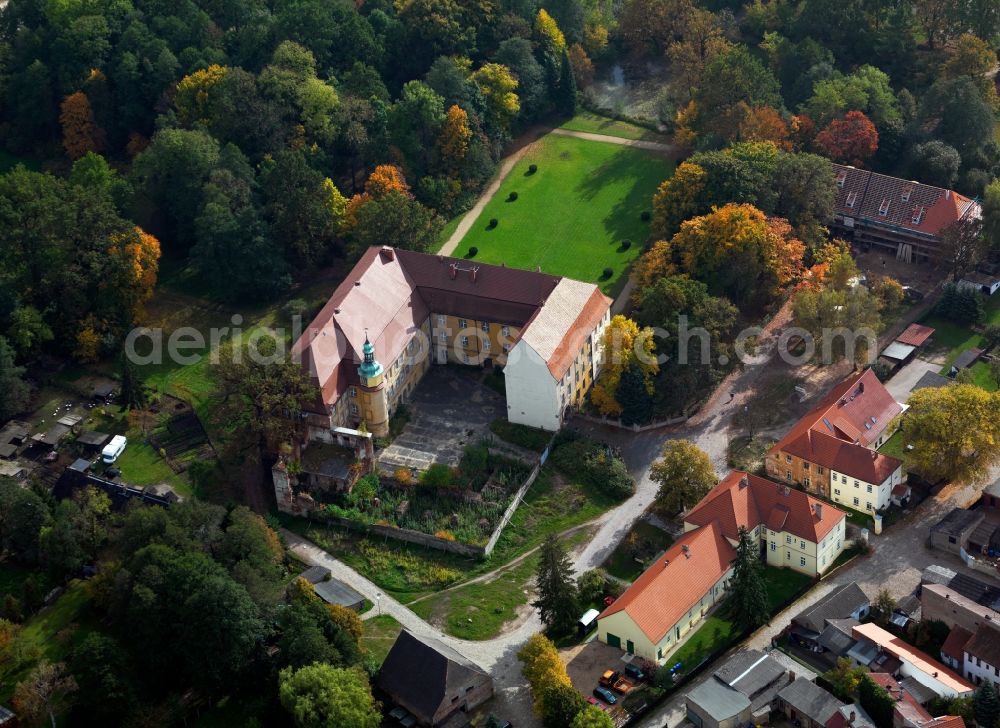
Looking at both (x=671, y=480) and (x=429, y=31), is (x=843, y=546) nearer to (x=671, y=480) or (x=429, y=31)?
(x=671, y=480)

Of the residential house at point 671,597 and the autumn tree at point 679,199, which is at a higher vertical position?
the autumn tree at point 679,199

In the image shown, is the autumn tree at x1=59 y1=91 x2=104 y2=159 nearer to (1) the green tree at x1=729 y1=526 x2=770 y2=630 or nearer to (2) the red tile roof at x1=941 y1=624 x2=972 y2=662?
(1) the green tree at x1=729 y1=526 x2=770 y2=630

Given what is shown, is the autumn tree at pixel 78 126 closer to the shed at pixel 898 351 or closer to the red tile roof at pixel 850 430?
the red tile roof at pixel 850 430

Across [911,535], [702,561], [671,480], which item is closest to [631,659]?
[702,561]

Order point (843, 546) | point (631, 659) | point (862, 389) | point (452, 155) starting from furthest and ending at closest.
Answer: point (452, 155), point (862, 389), point (843, 546), point (631, 659)

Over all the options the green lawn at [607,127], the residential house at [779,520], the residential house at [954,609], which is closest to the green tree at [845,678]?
the residential house at [954,609]

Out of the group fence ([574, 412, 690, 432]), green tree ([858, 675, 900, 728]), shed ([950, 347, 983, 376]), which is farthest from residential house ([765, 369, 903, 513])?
green tree ([858, 675, 900, 728])
